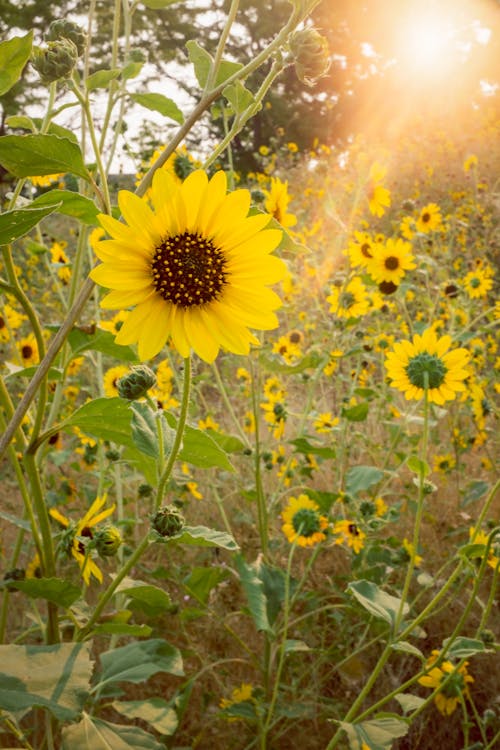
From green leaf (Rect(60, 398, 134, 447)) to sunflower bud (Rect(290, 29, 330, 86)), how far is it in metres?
0.45

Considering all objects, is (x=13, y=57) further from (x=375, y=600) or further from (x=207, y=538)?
(x=375, y=600)

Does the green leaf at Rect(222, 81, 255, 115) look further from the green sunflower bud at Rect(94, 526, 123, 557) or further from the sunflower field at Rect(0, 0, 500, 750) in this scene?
the green sunflower bud at Rect(94, 526, 123, 557)

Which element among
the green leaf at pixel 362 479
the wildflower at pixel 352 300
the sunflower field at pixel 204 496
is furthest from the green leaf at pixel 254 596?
the wildflower at pixel 352 300

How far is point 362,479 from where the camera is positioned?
1458 millimetres

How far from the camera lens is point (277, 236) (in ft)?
2.32

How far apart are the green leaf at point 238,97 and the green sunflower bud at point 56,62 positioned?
0.60 ft

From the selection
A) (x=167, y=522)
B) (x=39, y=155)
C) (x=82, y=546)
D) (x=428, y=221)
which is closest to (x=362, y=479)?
(x=82, y=546)

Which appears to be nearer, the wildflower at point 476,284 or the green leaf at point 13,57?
the green leaf at point 13,57

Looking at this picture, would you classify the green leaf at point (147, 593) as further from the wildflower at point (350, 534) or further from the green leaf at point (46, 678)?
the wildflower at point (350, 534)

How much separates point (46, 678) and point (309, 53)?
0.75 metres

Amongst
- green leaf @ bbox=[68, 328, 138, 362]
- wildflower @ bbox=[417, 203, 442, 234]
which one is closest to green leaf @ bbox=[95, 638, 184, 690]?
green leaf @ bbox=[68, 328, 138, 362]

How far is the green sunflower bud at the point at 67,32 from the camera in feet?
2.62

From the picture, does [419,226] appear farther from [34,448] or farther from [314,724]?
[34,448]

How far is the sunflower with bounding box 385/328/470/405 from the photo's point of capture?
1.28m
